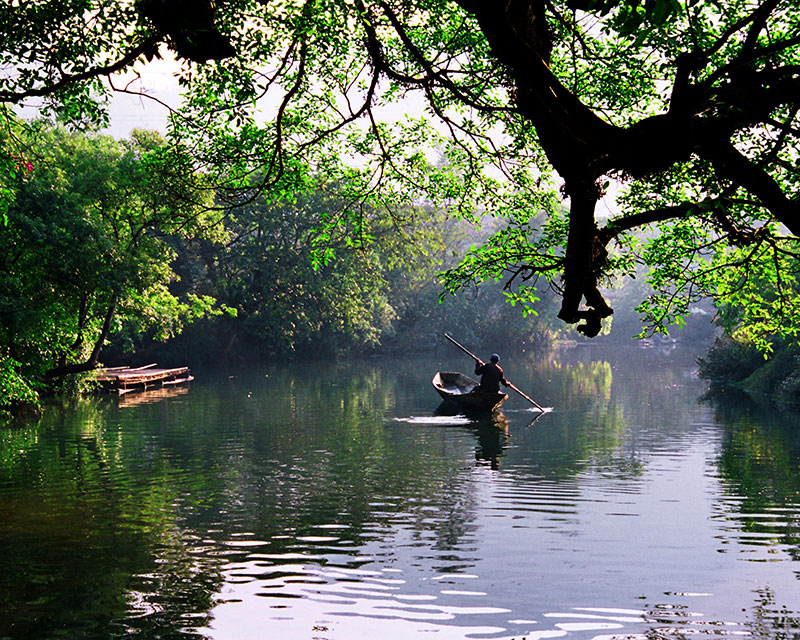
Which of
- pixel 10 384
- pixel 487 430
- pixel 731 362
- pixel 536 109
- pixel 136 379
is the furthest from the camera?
pixel 731 362

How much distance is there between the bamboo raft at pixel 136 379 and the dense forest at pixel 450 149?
4298mm

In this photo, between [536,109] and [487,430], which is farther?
[487,430]

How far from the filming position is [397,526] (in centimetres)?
1334

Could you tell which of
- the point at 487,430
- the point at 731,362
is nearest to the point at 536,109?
the point at 487,430

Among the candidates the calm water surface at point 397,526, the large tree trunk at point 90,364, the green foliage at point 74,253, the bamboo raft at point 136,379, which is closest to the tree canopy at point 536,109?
the calm water surface at point 397,526

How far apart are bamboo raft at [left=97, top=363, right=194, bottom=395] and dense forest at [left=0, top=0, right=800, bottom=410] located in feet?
14.1

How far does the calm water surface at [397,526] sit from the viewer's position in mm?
8953

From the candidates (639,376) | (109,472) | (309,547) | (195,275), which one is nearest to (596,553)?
(309,547)

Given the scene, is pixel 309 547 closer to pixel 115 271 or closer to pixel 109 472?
pixel 109 472

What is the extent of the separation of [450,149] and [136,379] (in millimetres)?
25391

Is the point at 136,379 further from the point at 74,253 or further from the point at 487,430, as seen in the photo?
the point at 487,430

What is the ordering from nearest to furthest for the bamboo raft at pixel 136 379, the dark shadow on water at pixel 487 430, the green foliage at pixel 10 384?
the green foliage at pixel 10 384 < the dark shadow on water at pixel 487 430 < the bamboo raft at pixel 136 379

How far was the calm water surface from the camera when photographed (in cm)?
895

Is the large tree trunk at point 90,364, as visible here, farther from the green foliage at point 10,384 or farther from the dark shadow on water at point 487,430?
the dark shadow on water at point 487,430
